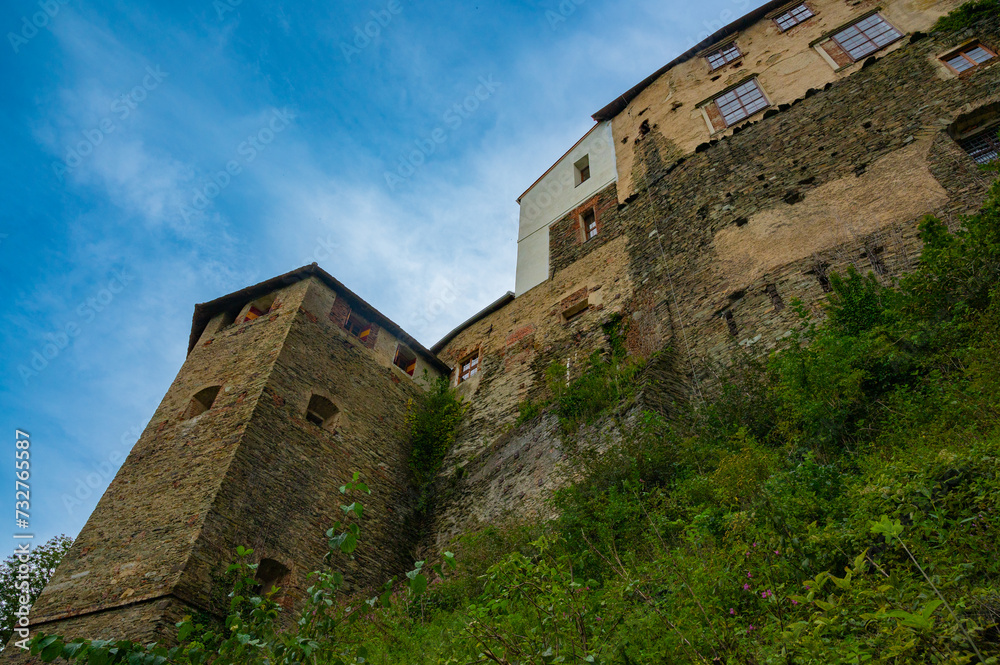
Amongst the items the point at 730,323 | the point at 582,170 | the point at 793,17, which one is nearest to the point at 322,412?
the point at 730,323

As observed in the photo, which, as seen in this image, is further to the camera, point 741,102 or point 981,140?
point 741,102

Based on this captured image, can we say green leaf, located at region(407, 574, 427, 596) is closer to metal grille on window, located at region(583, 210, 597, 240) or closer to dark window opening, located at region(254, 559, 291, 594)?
dark window opening, located at region(254, 559, 291, 594)

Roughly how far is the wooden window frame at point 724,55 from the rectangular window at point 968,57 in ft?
15.5

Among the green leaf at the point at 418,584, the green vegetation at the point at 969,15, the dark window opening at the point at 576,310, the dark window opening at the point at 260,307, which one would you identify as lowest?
the green leaf at the point at 418,584

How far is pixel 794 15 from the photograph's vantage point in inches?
557

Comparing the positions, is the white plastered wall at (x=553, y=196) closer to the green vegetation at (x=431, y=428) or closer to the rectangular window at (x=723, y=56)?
the rectangular window at (x=723, y=56)

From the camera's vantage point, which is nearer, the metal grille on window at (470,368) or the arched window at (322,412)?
the arched window at (322,412)

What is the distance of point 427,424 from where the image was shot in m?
12.7

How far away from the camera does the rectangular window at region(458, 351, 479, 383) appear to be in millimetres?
13977

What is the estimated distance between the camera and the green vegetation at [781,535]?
10.5 ft

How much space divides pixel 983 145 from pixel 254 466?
11.8 m

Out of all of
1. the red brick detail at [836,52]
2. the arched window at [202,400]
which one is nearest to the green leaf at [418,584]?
the arched window at [202,400]

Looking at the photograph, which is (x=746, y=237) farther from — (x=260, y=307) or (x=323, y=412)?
(x=260, y=307)

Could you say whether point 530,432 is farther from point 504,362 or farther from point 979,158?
point 979,158
